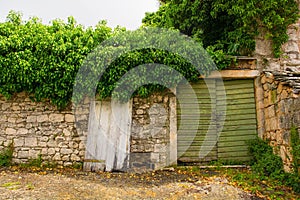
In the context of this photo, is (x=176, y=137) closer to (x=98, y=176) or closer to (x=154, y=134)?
(x=154, y=134)

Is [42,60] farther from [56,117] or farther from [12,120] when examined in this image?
[12,120]

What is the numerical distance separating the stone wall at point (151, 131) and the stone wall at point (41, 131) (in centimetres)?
128

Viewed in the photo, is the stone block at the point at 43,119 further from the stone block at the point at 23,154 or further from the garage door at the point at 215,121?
the garage door at the point at 215,121

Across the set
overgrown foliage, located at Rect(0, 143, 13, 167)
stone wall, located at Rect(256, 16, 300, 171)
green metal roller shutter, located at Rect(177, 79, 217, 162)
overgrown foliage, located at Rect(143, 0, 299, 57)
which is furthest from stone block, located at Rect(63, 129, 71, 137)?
stone wall, located at Rect(256, 16, 300, 171)

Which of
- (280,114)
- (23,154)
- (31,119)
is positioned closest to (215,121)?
(280,114)

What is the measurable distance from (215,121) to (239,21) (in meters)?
2.78

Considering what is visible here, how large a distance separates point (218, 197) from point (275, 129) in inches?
94.9

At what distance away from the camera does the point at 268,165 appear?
532 centimetres

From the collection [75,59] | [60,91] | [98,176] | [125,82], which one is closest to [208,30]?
[125,82]

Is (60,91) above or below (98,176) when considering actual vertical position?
above

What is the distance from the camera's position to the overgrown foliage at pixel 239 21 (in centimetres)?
639

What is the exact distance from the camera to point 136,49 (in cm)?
595

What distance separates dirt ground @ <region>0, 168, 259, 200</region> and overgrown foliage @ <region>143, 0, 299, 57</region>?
11.7 feet

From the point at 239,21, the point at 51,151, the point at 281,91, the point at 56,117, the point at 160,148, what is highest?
the point at 239,21
